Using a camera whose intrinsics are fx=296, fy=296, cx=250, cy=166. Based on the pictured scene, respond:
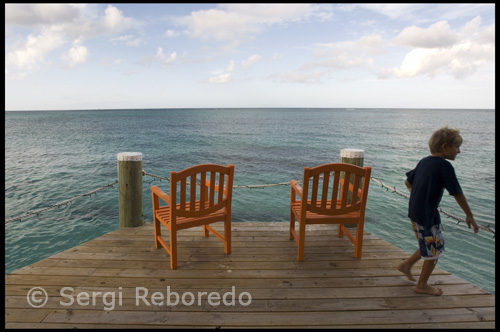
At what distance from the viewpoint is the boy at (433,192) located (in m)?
2.21

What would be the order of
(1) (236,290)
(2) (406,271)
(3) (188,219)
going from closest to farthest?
(1) (236,290) → (2) (406,271) → (3) (188,219)

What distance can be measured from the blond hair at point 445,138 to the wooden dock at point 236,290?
1248 millimetres

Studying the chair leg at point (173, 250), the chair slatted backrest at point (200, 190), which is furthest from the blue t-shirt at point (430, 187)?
the chair leg at point (173, 250)

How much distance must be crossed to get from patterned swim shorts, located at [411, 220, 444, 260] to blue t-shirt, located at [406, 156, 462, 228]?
0.05m

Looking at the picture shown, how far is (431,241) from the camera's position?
7.86 feet

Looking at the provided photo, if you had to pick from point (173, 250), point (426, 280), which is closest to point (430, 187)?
point (426, 280)

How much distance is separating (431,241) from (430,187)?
46cm

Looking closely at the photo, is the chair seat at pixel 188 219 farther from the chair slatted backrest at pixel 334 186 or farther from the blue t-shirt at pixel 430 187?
the blue t-shirt at pixel 430 187

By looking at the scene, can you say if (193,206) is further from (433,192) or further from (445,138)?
(445,138)

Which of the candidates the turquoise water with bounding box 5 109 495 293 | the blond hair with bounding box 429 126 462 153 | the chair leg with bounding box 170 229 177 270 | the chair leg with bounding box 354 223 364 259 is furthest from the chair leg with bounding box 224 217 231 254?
the turquoise water with bounding box 5 109 495 293

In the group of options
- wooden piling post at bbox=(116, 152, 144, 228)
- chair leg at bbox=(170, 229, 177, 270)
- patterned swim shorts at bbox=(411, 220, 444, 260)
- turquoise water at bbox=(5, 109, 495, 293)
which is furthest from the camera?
turquoise water at bbox=(5, 109, 495, 293)

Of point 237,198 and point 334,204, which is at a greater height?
point 334,204

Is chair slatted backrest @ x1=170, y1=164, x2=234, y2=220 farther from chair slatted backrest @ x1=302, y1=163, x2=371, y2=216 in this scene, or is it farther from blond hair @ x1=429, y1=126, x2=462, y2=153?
blond hair @ x1=429, y1=126, x2=462, y2=153

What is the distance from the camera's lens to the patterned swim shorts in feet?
7.85
